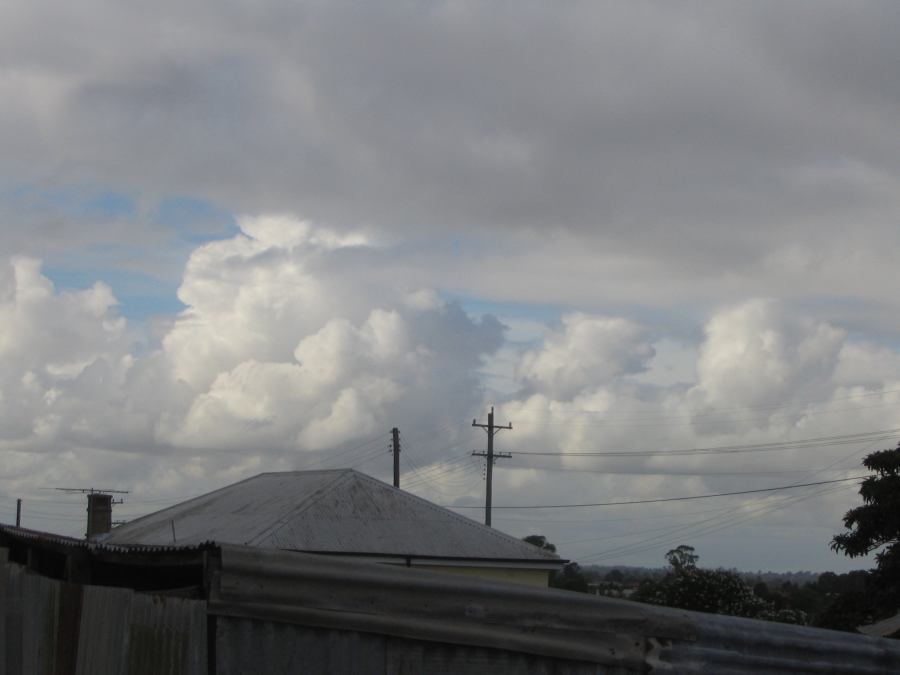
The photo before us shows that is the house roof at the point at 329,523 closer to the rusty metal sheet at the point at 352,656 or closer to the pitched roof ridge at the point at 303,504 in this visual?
the pitched roof ridge at the point at 303,504

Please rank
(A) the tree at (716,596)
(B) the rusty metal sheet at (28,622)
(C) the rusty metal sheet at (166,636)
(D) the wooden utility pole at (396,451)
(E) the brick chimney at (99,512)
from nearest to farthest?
(C) the rusty metal sheet at (166,636)
(B) the rusty metal sheet at (28,622)
(A) the tree at (716,596)
(E) the brick chimney at (99,512)
(D) the wooden utility pole at (396,451)

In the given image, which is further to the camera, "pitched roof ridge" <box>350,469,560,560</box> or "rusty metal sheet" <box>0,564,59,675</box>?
"pitched roof ridge" <box>350,469,560,560</box>

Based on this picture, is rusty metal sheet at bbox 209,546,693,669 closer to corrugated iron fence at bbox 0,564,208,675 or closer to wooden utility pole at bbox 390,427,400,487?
corrugated iron fence at bbox 0,564,208,675

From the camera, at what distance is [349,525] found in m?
18.9

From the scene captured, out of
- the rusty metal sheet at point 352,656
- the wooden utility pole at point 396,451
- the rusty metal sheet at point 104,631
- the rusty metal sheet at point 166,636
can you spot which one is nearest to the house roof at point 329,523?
the rusty metal sheet at point 104,631

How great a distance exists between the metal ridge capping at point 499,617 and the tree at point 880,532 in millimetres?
15374

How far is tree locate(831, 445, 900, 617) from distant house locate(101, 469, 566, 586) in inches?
224

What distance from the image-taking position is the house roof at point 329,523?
18.0 m

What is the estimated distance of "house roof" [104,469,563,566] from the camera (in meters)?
18.0

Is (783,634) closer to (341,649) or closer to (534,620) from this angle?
(534,620)

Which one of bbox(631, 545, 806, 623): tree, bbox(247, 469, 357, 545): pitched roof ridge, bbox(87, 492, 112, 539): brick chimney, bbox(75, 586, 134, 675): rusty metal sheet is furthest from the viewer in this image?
bbox(87, 492, 112, 539): brick chimney

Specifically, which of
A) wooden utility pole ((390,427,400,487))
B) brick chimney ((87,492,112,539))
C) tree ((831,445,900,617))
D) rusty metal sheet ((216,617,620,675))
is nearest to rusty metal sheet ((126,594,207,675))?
rusty metal sheet ((216,617,620,675))

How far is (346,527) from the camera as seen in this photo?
61.7ft

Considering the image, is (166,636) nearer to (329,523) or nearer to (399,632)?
(399,632)
